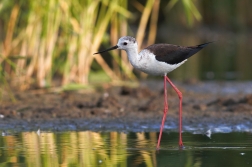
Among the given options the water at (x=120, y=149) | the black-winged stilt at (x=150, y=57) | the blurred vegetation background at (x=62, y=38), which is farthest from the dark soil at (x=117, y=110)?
the black-winged stilt at (x=150, y=57)

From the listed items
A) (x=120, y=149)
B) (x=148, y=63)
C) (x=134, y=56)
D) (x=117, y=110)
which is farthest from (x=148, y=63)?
(x=117, y=110)

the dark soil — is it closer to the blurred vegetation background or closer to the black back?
the blurred vegetation background

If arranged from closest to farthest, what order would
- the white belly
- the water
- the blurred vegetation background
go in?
the water, the white belly, the blurred vegetation background

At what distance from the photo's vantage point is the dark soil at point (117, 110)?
835 centimetres

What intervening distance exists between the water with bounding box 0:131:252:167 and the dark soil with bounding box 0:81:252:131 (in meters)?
0.59

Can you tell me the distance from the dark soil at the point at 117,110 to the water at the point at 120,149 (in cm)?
59

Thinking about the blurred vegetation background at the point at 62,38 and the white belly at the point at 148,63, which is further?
the blurred vegetation background at the point at 62,38

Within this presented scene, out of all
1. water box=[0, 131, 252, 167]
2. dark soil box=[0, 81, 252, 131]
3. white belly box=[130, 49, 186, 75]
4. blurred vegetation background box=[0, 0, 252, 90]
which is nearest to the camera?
water box=[0, 131, 252, 167]

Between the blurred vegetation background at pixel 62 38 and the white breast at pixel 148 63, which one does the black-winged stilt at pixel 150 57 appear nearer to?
the white breast at pixel 148 63

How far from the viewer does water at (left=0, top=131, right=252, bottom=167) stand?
19.7 ft

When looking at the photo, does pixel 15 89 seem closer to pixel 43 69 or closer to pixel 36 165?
pixel 43 69

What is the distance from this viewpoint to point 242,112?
8906 mm

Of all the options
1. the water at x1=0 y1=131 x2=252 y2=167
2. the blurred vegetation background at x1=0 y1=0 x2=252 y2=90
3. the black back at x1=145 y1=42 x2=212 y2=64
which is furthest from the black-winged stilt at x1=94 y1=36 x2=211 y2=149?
the blurred vegetation background at x1=0 y1=0 x2=252 y2=90

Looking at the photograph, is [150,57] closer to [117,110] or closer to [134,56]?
[134,56]
